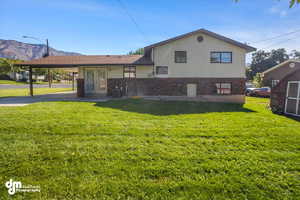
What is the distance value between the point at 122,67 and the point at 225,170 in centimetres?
1230

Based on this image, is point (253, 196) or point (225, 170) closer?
point (253, 196)

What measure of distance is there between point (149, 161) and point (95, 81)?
1328 cm

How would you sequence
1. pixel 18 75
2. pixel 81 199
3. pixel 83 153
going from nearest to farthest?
pixel 81 199, pixel 83 153, pixel 18 75

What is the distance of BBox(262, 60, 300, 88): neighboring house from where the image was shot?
2321cm

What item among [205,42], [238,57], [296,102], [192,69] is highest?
[205,42]

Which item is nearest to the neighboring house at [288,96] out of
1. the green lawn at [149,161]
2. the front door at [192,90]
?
the green lawn at [149,161]

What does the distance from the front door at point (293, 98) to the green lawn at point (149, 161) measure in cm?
417

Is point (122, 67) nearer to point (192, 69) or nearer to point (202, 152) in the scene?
point (192, 69)

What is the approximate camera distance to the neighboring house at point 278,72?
76.1 ft

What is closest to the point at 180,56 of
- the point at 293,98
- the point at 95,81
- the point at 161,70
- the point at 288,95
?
the point at 161,70

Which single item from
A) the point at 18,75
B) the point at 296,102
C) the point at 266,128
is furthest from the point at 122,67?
the point at 18,75

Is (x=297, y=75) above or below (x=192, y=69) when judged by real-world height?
below

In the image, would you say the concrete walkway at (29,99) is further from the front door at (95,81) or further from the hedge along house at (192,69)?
the front door at (95,81)

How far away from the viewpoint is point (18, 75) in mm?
45125
